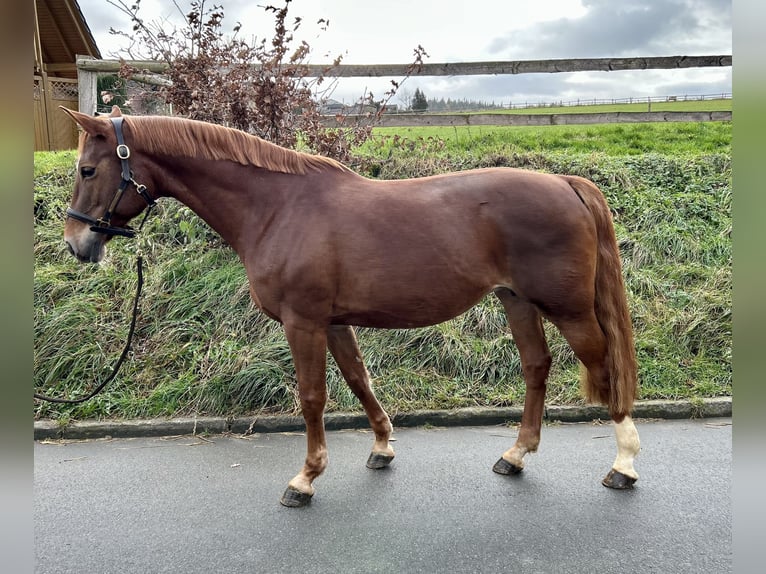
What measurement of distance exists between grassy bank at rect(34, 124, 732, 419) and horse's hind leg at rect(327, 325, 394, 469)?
0.72m

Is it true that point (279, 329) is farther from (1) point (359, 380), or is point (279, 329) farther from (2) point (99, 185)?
(2) point (99, 185)

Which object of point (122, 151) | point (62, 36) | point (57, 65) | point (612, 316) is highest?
point (62, 36)

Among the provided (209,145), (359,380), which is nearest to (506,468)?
(359,380)

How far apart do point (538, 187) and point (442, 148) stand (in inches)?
154

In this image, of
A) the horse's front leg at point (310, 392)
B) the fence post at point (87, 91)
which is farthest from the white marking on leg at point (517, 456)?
the fence post at point (87, 91)

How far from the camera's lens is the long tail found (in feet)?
9.20

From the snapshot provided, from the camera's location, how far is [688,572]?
2152mm

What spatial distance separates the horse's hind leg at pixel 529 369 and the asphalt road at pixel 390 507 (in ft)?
0.46

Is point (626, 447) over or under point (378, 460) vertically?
over

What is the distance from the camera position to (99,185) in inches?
99.2

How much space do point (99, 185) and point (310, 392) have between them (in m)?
1.47

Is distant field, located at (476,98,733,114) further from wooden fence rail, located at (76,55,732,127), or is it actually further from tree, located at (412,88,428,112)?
tree, located at (412,88,428,112)

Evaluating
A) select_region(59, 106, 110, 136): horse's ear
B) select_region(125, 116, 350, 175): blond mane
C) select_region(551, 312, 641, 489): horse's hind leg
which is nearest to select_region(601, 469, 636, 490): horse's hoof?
select_region(551, 312, 641, 489): horse's hind leg

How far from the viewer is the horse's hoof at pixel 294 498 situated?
2754mm
